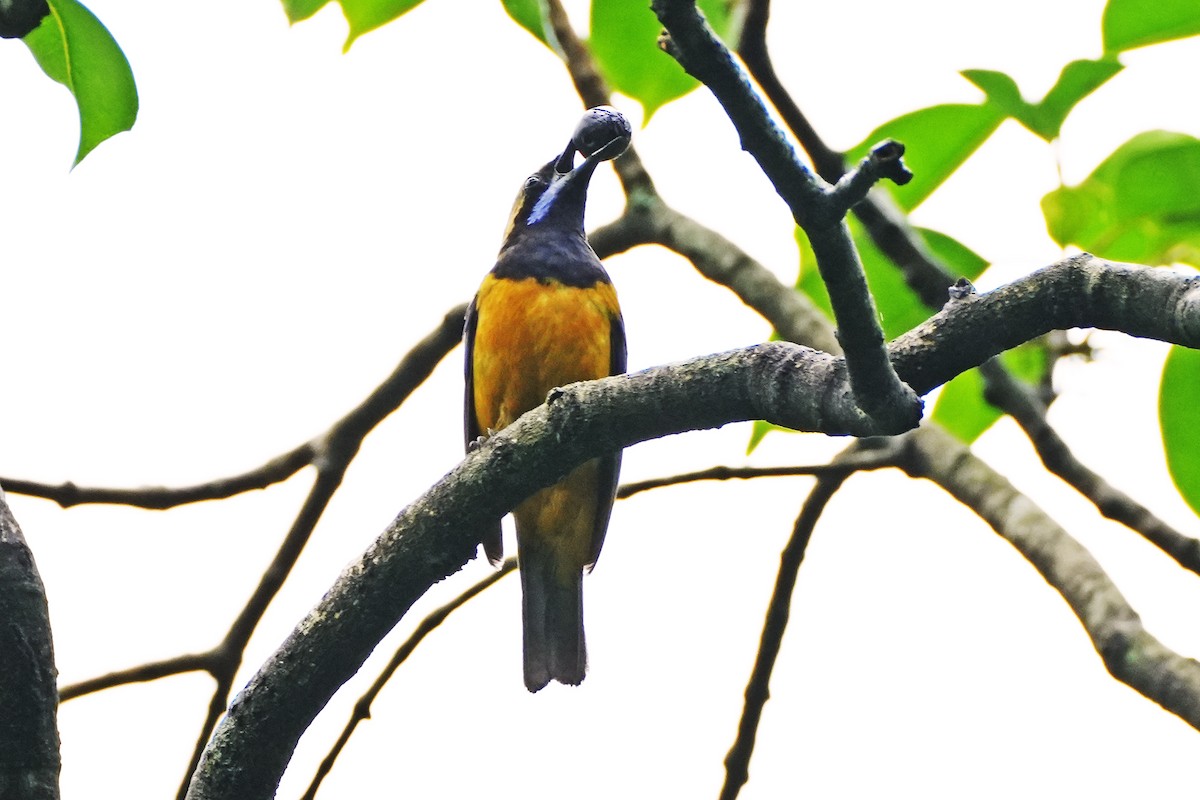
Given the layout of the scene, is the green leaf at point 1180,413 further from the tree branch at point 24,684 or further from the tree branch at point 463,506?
the tree branch at point 24,684

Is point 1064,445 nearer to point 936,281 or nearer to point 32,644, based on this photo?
point 936,281

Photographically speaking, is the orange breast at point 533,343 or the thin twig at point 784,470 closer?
the thin twig at point 784,470

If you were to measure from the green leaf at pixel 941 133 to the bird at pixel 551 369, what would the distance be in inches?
72.2

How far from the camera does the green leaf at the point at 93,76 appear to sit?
9.86 feet

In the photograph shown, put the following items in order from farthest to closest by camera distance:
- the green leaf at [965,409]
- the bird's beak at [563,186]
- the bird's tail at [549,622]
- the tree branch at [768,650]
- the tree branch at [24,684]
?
the bird's beak at [563,186] → the bird's tail at [549,622] → the tree branch at [768,650] → the green leaf at [965,409] → the tree branch at [24,684]

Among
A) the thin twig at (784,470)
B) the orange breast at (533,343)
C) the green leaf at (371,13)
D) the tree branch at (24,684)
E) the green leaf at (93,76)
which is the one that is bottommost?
the tree branch at (24,684)

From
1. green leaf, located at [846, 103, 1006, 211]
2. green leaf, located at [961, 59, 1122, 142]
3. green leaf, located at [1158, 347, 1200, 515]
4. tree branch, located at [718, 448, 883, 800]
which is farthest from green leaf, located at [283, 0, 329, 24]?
green leaf, located at [1158, 347, 1200, 515]

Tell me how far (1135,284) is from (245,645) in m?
2.76

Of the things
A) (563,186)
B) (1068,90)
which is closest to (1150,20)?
(1068,90)

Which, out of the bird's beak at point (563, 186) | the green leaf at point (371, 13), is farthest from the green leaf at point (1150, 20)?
the bird's beak at point (563, 186)

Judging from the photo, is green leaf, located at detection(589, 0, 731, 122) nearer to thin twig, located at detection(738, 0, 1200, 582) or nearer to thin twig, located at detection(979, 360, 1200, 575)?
thin twig, located at detection(738, 0, 1200, 582)

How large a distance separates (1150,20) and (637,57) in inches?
47.2

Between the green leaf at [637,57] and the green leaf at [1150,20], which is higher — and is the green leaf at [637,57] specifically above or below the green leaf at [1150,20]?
above

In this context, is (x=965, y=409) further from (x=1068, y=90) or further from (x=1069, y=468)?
(x=1068, y=90)
